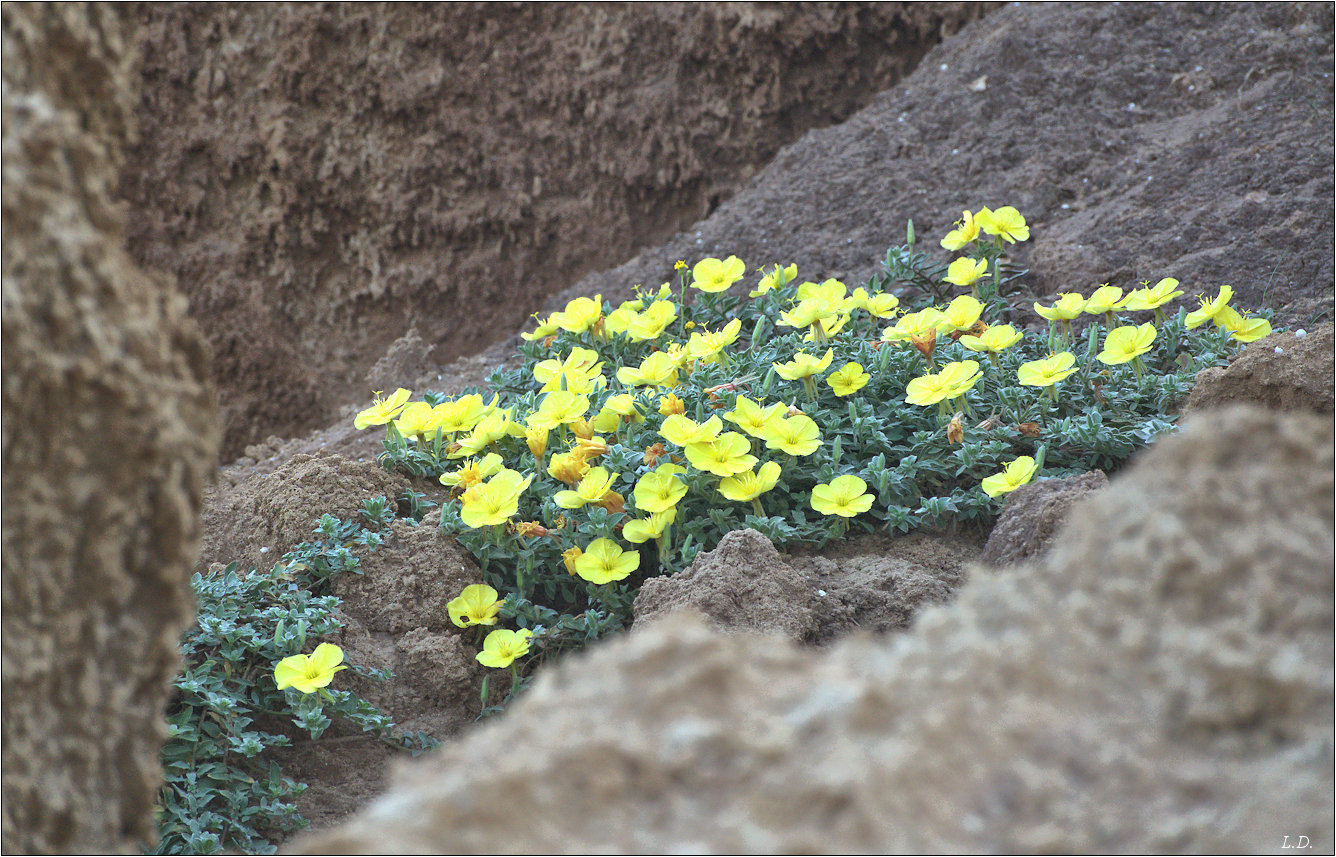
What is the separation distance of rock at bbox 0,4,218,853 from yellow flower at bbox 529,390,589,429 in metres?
1.46

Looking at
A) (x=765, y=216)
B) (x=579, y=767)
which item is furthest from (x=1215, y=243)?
(x=579, y=767)

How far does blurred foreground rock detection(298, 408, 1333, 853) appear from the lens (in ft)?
2.54

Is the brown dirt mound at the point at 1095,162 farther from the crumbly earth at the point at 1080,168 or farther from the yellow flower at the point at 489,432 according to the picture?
the yellow flower at the point at 489,432

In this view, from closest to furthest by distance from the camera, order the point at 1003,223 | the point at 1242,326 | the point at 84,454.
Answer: the point at 84,454
the point at 1242,326
the point at 1003,223

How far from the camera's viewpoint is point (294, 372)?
564 cm

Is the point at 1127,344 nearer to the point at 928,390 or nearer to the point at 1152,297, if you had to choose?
the point at 1152,297

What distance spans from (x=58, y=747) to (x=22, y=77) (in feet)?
2.16

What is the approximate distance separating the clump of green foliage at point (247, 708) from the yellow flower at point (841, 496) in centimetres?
93

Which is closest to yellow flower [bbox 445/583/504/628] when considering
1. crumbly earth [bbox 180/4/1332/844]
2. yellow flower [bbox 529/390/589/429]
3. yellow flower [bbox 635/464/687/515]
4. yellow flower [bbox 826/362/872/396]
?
yellow flower [bbox 635/464/687/515]

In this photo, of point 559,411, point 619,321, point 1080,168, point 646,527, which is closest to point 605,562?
point 646,527

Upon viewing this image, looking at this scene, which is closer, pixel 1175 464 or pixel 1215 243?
pixel 1175 464

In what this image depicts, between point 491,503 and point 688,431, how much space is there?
45 centimetres

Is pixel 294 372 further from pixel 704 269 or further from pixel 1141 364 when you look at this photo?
pixel 1141 364

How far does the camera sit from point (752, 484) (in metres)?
2.39
